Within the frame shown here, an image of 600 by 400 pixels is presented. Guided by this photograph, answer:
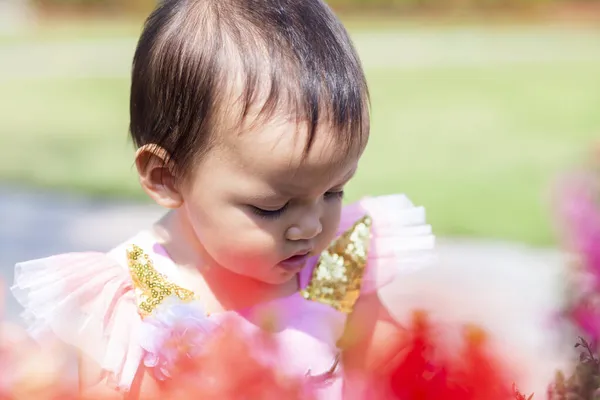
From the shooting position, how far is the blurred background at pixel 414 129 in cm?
469

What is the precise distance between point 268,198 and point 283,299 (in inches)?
14.0

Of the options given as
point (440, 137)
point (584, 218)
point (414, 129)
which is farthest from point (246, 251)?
point (414, 129)

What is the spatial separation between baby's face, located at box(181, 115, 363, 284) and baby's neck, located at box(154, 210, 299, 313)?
13 centimetres

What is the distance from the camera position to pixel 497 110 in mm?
7664

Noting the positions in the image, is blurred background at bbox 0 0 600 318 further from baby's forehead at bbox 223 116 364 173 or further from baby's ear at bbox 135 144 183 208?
baby's ear at bbox 135 144 183 208

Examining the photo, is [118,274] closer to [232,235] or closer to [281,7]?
[232,235]

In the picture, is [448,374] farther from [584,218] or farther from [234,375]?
[584,218]

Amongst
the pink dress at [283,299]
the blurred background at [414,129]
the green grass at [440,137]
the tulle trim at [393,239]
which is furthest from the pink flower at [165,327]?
the green grass at [440,137]

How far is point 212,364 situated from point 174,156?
2.69 feet

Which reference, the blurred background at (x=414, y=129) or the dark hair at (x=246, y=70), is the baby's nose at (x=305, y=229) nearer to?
the dark hair at (x=246, y=70)

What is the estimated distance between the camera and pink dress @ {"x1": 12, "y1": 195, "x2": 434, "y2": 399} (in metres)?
1.51

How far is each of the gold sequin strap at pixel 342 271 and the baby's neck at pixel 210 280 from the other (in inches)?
3.5

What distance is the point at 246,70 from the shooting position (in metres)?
1.45

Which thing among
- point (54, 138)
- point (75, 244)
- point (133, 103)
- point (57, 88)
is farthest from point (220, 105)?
point (57, 88)
